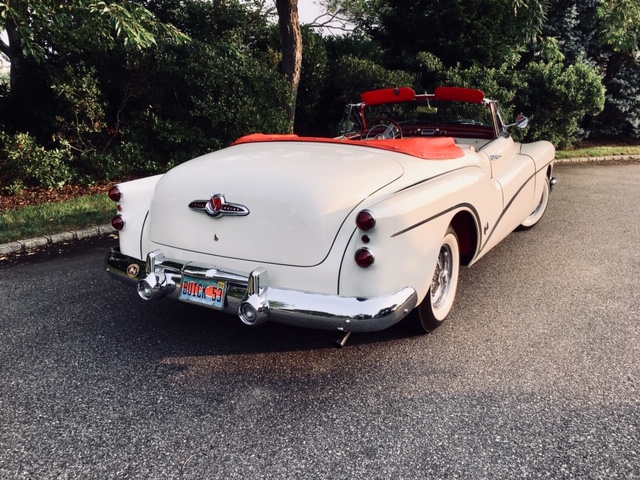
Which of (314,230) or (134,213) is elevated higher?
(314,230)

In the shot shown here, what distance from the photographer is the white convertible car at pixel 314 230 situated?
112 inches

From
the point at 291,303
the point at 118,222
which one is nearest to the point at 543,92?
the point at 118,222

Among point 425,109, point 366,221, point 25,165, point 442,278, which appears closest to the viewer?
point 366,221

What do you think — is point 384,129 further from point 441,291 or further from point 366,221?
point 366,221

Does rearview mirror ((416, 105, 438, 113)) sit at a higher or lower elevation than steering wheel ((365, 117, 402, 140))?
higher

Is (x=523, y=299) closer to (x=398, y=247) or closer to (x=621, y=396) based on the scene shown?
(x=621, y=396)

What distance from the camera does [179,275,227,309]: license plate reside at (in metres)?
3.04

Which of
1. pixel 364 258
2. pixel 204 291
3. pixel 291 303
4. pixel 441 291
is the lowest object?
pixel 441 291

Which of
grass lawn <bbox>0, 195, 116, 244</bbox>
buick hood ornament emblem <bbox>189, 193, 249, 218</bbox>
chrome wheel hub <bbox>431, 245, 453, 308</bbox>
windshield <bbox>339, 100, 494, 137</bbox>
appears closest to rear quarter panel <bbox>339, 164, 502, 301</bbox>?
chrome wheel hub <bbox>431, 245, 453, 308</bbox>

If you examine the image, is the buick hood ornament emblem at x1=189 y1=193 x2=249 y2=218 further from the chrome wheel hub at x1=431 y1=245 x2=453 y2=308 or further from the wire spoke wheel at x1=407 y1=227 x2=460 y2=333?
the chrome wheel hub at x1=431 y1=245 x2=453 y2=308

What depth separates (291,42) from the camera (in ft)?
32.2

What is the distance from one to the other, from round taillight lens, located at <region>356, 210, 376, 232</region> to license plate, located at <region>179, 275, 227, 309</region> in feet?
2.76

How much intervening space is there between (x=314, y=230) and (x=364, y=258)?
320mm

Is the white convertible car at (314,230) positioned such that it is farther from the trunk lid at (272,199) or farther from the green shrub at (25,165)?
the green shrub at (25,165)
